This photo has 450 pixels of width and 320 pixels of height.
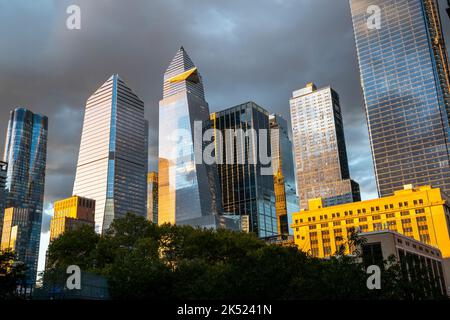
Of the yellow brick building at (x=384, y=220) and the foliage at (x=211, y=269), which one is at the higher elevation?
the yellow brick building at (x=384, y=220)

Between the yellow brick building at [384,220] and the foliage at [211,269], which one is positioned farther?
the yellow brick building at [384,220]

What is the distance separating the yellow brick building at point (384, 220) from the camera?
149000mm

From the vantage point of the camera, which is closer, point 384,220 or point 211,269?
point 211,269

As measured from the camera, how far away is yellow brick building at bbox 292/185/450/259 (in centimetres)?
14900

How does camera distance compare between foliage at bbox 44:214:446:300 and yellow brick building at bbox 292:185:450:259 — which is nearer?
foliage at bbox 44:214:446:300

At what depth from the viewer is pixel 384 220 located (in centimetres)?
15612

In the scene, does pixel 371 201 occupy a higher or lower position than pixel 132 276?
higher

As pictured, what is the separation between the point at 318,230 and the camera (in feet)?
542

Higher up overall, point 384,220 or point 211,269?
point 384,220

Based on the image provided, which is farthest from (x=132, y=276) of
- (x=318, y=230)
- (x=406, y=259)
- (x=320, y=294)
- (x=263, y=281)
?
(x=318, y=230)

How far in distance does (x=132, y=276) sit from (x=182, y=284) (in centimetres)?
509

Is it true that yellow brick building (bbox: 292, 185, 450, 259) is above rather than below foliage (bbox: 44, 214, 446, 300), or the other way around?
above
